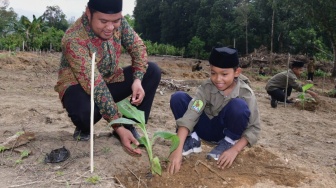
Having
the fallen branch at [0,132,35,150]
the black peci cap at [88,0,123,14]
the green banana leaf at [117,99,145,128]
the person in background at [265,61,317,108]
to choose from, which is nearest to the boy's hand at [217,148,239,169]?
the green banana leaf at [117,99,145,128]

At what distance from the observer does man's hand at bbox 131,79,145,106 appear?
2.47 m

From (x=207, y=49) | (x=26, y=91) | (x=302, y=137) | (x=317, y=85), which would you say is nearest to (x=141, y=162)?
(x=302, y=137)

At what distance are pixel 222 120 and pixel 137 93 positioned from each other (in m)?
0.66

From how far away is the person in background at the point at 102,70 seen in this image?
2252 mm

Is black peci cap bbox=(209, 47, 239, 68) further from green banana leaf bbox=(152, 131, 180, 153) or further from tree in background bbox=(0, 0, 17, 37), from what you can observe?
tree in background bbox=(0, 0, 17, 37)

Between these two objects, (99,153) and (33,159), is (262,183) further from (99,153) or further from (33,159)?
(33,159)

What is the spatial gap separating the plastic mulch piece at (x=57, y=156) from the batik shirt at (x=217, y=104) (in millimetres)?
812

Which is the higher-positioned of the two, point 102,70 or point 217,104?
point 102,70

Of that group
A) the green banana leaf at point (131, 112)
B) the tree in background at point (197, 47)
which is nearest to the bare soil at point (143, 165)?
the green banana leaf at point (131, 112)

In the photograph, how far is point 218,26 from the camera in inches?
1255

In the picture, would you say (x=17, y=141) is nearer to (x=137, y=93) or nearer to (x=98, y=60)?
(x=98, y=60)

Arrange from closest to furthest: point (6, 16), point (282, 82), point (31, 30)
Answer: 1. point (282, 82)
2. point (31, 30)
3. point (6, 16)

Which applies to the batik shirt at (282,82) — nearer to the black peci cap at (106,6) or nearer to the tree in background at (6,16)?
the black peci cap at (106,6)

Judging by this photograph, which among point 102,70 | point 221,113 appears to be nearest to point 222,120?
point 221,113
